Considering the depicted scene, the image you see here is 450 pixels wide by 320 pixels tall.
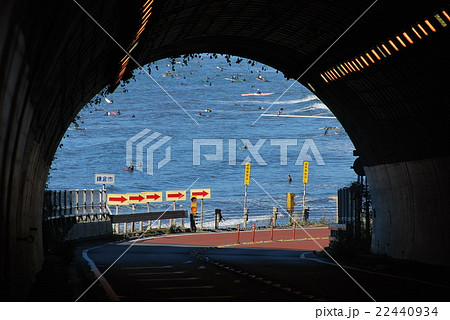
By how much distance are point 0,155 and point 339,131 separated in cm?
18136

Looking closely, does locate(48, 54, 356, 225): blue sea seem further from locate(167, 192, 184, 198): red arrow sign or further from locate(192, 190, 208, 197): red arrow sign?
locate(167, 192, 184, 198): red arrow sign

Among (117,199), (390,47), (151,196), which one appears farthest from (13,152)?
(151,196)

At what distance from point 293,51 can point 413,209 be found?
24.4ft

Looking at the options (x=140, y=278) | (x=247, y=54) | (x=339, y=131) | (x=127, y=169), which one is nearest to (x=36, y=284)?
(x=140, y=278)

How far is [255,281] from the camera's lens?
1814cm

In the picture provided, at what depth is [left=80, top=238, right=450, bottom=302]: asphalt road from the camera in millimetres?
14664

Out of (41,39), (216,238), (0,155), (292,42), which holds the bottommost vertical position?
(216,238)

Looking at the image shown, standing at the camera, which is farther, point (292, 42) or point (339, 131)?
point (339, 131)

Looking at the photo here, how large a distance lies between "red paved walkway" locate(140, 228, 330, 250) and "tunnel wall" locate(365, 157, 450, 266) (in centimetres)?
976

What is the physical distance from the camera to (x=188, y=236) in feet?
146

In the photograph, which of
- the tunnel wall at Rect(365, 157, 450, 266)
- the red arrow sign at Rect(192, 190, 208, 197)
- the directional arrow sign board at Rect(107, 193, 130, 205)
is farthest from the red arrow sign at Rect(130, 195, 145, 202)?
the tunnel wall at Rect(365, 157, 450, 266)

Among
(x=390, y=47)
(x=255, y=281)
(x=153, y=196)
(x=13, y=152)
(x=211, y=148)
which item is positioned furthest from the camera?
(x=211, y=148)

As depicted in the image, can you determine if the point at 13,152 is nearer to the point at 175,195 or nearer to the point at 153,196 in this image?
the point at 153,196

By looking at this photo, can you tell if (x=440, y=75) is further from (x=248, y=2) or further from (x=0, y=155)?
(x=0, y=155)
